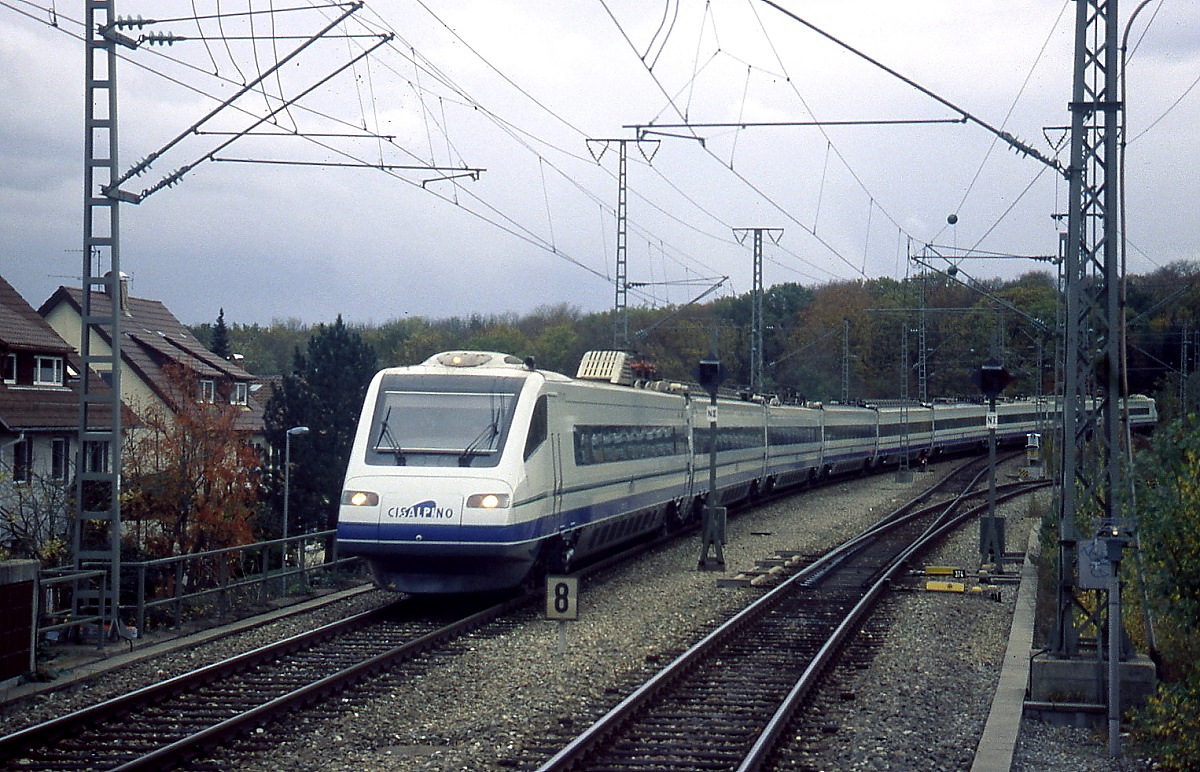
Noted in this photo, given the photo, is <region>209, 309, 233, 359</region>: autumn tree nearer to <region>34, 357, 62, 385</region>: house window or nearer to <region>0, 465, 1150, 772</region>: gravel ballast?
<region>34, 357, 62, 385</region>: house window

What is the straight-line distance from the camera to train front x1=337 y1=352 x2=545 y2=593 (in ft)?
47.8

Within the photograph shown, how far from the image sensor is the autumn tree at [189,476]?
43094 mm

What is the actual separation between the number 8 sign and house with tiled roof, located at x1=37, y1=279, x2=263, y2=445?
39971 millimetres

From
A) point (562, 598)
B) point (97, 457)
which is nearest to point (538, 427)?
point (562, 598)

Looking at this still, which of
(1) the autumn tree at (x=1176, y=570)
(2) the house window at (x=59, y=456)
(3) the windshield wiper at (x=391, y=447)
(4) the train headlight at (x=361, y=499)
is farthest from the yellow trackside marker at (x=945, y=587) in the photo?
(2) the house window at (x=59, y=456)

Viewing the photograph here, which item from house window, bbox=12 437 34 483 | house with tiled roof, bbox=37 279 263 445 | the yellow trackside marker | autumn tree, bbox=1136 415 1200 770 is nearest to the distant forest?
house with tiled roof, bbox=37 279 263 445

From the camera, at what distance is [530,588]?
56.7 ft

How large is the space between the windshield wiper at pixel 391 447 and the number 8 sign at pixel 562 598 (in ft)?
9.69

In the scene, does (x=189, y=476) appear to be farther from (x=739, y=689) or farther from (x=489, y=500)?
(x=739, y=689)

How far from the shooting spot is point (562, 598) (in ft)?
42.0

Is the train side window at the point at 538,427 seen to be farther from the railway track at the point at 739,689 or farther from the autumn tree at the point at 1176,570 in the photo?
the autumn tree at the point at 1176,570

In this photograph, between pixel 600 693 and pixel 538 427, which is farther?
pixel 538 427

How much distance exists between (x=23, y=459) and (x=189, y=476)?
10.0 m

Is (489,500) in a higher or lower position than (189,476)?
higher
